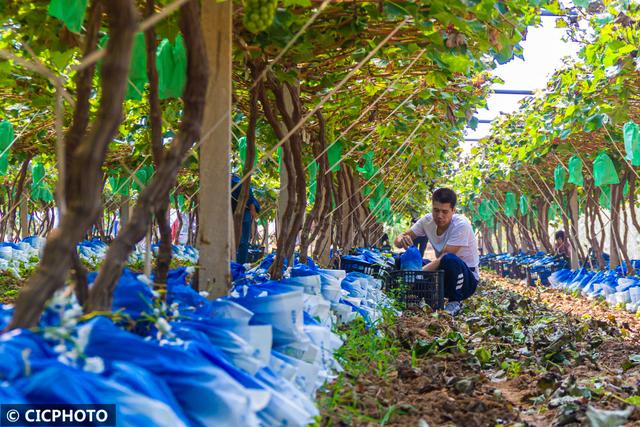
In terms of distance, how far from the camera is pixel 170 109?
16.1ft

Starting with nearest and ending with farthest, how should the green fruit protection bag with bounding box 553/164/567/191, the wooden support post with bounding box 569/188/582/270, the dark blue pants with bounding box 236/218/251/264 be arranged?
the dark blue pants with bounding box 236/218/251/264 → the green fruit protection bag with bounding box 553/164/567/191 → the wooden support post with bounding box 569/188/582/270

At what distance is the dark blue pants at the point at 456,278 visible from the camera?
5.91 metres

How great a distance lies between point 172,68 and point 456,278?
12.5 feet

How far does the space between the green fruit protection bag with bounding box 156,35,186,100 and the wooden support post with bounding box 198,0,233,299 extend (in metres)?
0.22

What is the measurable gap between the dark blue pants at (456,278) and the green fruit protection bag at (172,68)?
3.64 m

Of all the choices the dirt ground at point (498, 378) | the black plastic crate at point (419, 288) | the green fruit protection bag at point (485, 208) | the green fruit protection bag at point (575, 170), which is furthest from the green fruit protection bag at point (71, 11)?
the green fruit protection bag at point (485, 208)

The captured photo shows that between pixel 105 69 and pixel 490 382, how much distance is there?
9.03 ft

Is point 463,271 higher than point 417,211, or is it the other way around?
point 417,211

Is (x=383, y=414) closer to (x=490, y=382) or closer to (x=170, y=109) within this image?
(x=490, y=382)

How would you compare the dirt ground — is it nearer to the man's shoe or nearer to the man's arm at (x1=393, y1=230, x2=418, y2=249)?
the man's shoe

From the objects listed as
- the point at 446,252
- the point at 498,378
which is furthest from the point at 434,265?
the point at 498,378

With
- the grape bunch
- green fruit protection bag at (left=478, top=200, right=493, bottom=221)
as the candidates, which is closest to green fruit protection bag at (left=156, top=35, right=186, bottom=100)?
the grape bunch

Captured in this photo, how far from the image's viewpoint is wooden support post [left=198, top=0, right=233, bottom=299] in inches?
102

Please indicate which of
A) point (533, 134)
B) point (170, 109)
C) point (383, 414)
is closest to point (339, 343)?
point (383, 414)
